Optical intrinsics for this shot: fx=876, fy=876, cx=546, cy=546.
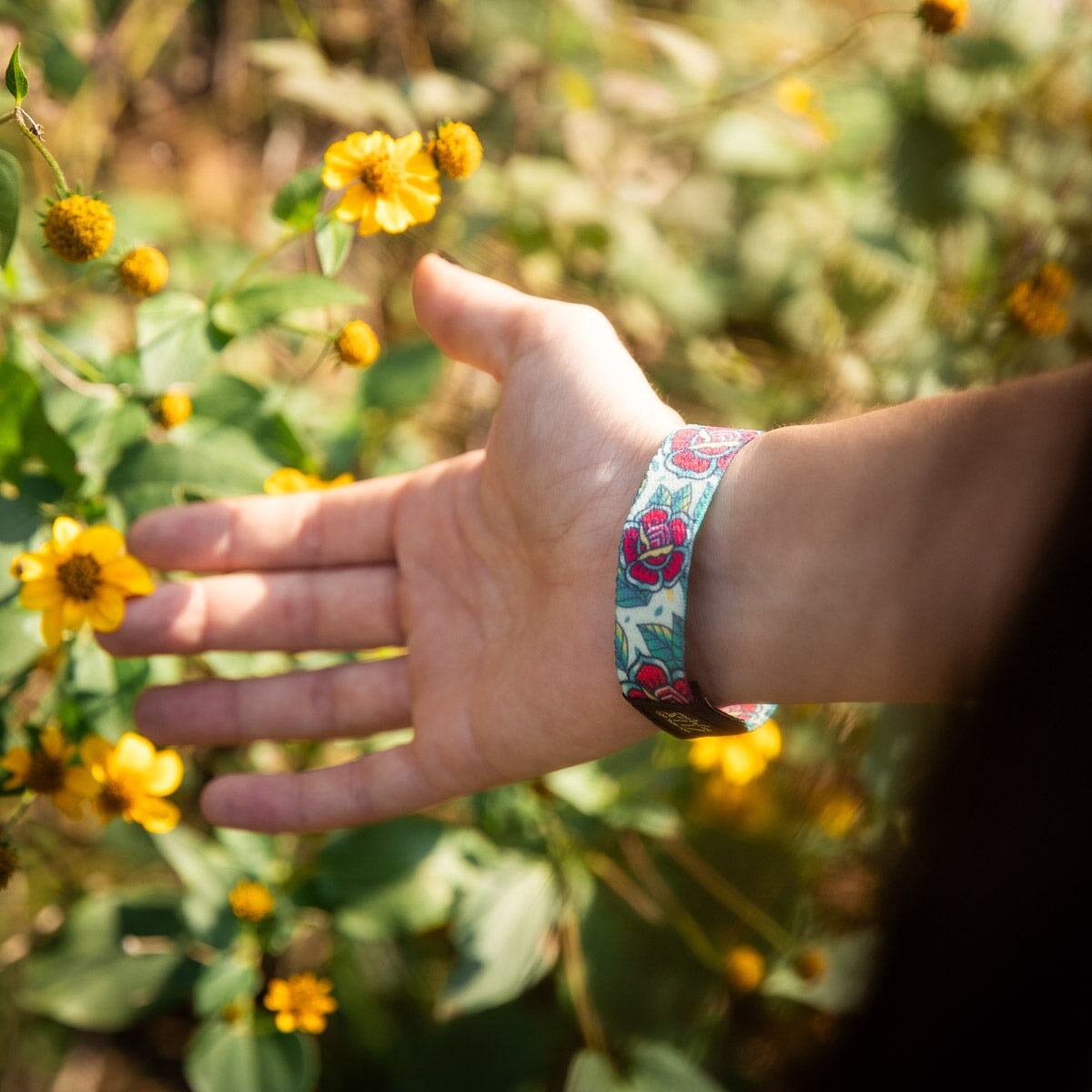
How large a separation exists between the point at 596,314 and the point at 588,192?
874 mm

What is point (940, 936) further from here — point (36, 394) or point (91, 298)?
point (91, 298)

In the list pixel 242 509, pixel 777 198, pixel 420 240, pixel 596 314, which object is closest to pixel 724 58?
pixel 777 198

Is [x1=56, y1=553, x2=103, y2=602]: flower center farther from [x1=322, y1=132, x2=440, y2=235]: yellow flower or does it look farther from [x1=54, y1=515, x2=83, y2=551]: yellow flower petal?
[x1=322, y1=132, x2=440, y2=235]: yellow flower

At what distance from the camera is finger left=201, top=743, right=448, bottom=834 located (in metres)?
1.05

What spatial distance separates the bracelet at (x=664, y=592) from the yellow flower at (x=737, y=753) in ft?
1.30

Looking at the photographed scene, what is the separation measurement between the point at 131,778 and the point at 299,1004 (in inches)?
15.7

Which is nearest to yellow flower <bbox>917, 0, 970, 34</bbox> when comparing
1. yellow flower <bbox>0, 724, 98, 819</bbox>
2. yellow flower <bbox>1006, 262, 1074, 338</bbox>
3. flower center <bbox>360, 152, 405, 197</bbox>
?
yellow flower <bbox>1006, 262, 1074, 338</bbox>

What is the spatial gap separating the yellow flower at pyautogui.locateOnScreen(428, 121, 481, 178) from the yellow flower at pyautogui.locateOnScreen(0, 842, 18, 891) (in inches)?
35.0

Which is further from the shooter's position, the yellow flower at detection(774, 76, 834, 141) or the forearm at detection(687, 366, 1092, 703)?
the yellow flower at detection(774, 76, 834, 141)

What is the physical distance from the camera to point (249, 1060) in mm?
1120

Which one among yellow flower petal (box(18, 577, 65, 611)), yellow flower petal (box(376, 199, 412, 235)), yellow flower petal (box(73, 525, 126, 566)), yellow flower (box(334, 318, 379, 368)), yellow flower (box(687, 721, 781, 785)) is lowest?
yellow flower (box(687, 721, 781, 785))

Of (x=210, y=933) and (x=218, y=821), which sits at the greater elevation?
(x=218, y=821)

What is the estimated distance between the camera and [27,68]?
142cm

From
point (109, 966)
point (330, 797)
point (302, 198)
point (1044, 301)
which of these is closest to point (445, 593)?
point (330, 797)
